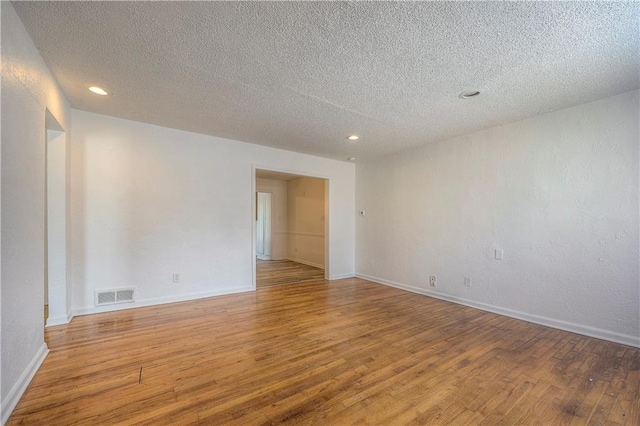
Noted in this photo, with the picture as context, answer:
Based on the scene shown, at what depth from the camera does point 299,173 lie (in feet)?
16.9

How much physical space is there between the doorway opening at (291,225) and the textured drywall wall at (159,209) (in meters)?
1.99

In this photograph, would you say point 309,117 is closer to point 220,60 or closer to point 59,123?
point 220,60

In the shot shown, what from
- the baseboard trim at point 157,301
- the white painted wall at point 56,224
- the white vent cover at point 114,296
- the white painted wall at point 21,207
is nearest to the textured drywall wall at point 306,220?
the baseboard trim at point 157,301

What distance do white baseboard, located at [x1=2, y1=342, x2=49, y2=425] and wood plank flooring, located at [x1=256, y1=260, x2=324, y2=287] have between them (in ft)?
9.87

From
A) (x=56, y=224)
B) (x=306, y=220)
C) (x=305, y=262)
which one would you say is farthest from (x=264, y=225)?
(x=56, y=224)

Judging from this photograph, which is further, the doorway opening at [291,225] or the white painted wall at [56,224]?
the doorway opening at [291,225]

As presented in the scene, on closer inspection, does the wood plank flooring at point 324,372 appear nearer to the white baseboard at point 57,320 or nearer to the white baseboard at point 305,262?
the white baseboard at point 57,320

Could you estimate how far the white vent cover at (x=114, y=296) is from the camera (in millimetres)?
3398

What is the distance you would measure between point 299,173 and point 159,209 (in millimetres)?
2438

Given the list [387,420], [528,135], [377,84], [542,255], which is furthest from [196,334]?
[528,135]

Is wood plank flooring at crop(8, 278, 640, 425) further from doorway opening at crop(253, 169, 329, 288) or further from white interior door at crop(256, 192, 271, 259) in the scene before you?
white interior door at crop(256, 192, 271, 259)

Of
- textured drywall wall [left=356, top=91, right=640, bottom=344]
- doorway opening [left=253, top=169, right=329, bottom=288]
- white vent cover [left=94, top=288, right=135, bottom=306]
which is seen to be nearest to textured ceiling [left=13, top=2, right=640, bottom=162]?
textured drywall wall [left=356, top=91, right=640, bottom=344]

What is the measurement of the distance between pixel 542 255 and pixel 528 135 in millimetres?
1504

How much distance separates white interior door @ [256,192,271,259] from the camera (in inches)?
340
